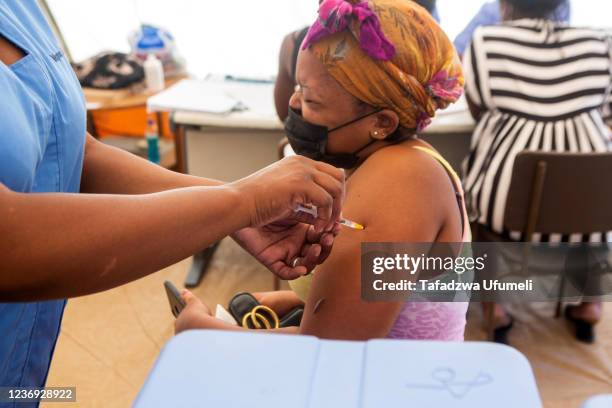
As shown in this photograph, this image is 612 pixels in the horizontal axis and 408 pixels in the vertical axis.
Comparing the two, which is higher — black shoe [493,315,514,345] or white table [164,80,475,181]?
white table [164,80,475,181]

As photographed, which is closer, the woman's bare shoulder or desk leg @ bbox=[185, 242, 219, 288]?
the woman's bare shoulder

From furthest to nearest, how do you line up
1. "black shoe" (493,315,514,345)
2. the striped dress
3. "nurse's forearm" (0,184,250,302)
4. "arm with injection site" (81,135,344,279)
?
1. "black shoe" (493,315,514,345)
2. the striped dress
3. "arm with injection site" (81,135,344,279)
4. "nurse's forearm" (0,184,250,302)

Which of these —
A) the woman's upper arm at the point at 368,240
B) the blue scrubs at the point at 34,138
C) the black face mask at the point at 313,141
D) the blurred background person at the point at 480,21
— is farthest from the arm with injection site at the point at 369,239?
the blurred background person at the point at 480,21

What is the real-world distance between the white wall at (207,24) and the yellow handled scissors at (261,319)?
2464 millimetres

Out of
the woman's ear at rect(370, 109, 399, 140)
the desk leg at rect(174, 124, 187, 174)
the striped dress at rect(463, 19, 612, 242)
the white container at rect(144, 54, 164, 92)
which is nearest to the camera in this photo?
the woman's ear at rect(370, 109, 399, 140)

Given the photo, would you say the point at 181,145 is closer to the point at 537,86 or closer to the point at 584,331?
the point at 537,86

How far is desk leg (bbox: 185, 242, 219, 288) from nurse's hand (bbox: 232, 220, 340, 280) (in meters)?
1.81

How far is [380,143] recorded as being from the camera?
1308 millimetres

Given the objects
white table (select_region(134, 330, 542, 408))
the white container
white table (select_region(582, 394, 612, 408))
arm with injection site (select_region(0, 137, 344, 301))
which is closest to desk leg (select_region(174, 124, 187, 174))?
the white container

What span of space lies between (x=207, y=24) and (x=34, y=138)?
308 cm

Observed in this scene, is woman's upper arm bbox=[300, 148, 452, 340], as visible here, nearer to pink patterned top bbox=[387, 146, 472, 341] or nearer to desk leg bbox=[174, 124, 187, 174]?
pink patterned top bbox=[387, 146, 472, 341]

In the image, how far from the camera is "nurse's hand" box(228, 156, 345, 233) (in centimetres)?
76

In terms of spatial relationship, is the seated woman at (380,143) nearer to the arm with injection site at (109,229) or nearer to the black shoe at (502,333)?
the arm with injection site at (109,229)

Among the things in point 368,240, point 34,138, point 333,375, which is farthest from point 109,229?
point 368,240
